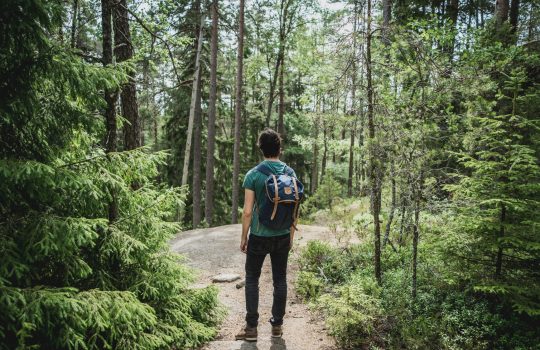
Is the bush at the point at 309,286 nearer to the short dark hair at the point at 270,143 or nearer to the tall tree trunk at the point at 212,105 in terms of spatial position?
the short dark hair at the point at 270,143

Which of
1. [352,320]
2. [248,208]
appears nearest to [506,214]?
[352,320]

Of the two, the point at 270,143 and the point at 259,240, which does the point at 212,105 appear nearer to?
the point at 270,143

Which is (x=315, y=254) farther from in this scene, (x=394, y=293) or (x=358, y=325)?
(x=358, y=325)

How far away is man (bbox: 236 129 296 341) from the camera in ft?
13.4

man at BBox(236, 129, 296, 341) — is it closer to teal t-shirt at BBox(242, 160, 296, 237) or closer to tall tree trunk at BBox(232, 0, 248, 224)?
teal t-shirt at BBox(242, 160, 296, 237)

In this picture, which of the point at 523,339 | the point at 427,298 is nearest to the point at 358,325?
the point at 427,298

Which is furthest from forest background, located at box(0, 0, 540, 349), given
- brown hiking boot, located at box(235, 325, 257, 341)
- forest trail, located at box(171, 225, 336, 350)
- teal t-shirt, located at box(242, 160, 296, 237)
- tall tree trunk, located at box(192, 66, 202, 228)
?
tall tree trunk, located at box(192, 66, 202, 228)

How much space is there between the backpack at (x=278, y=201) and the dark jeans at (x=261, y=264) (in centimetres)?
23

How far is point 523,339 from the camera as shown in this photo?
4773 mm

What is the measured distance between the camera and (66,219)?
2885mm

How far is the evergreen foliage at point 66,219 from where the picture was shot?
2594 mm

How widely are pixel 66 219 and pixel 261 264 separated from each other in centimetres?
229

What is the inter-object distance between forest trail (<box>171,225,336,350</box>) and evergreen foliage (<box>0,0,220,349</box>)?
79 centimetres

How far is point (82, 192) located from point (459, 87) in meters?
5.63
